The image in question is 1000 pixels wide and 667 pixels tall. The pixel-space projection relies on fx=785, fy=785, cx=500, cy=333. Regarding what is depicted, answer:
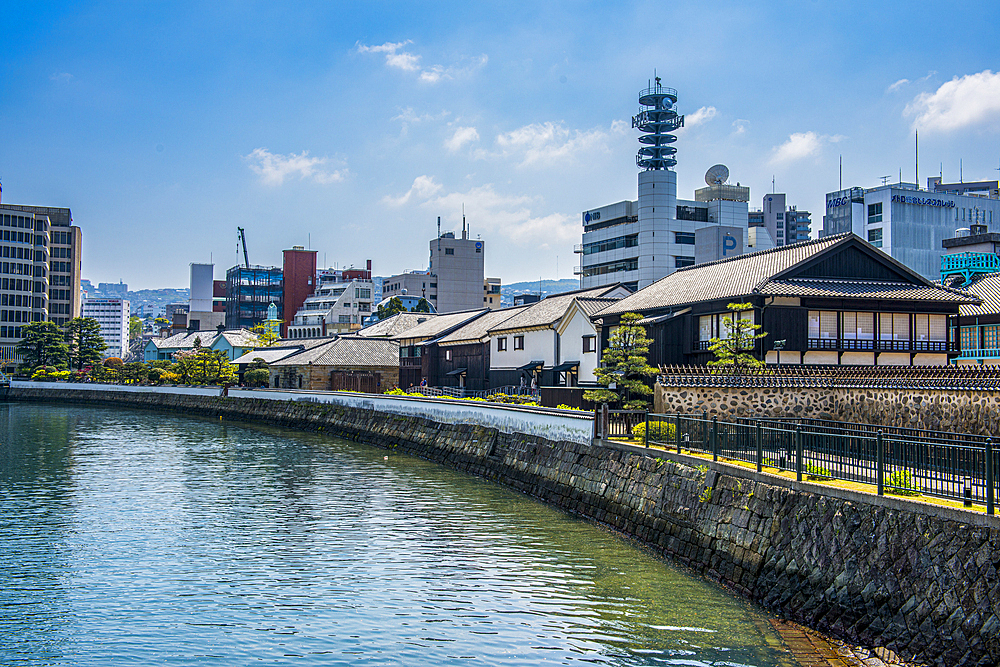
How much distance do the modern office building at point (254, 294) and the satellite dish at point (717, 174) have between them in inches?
4280

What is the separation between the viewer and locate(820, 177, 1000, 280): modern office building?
358ft

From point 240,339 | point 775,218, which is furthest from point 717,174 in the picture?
point 240,339

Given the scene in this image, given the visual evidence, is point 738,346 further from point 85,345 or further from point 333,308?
point 333,308

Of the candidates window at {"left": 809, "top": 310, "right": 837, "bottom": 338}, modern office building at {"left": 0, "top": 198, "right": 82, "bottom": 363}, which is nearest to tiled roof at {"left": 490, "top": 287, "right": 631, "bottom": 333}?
window at {"left": 809, "top": 310, "right": 837, "bottom": 338}

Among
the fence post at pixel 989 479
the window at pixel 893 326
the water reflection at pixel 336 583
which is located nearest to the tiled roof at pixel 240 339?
the water reflection at pixel 336 583

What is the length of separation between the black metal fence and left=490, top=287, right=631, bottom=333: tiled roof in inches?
1236

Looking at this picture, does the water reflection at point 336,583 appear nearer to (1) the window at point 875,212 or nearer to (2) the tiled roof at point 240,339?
(2) the tiled roof at point 240,339

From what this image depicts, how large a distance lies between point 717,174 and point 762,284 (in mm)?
88087

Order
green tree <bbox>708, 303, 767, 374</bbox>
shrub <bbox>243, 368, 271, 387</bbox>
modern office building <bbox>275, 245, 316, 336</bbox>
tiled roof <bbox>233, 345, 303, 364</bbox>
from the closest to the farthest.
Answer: green tree <bbox>708, 303, 767, 374</bbox> → shrub <bbox>243, 368, 271, 387</bbox> → tiled roof <bbox>233, 345, 303, 364</bbox> → modern office building <bbox>275, 245, 316, 336</bbox>

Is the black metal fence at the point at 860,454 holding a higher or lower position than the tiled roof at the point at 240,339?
lower

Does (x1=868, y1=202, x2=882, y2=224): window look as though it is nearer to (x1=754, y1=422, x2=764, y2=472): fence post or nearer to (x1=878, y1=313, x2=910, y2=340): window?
(x1=878, y1=313, x2=910, y2=340): window

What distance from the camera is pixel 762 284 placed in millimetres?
39625

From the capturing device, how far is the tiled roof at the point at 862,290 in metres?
39.5

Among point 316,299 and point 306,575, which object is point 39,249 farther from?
point 306,575
